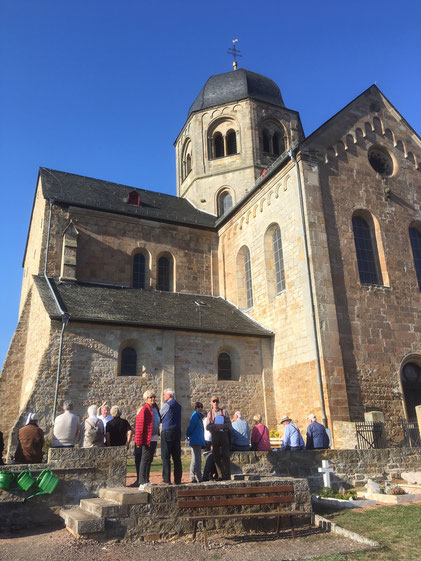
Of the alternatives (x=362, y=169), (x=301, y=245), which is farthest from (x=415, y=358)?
(x=362, y=169)

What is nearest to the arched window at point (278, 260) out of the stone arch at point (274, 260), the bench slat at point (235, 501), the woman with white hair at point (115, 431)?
the stone arch at point (274, 260)

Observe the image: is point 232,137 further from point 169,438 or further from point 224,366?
point 169,438

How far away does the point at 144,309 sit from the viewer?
60.5ft

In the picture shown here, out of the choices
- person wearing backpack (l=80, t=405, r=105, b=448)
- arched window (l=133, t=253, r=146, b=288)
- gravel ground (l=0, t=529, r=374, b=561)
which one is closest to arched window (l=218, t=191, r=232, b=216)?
arched window (l=133, t=253, r=146, b=288)

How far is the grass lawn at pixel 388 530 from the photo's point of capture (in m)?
5.49

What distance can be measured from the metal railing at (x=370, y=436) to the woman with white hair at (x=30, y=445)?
8933 mm

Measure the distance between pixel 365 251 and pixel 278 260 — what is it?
344 cm

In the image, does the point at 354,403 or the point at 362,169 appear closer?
the point at 354,403

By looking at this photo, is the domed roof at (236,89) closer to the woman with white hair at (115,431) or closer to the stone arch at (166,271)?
the stone arch at (166,271)

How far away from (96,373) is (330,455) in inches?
333

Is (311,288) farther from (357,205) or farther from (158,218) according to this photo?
(158,218)

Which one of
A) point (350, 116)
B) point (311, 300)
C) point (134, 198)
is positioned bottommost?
point (311, 300)

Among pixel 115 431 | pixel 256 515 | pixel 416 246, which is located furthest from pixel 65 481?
pixel 416 246

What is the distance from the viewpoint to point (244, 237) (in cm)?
2166
